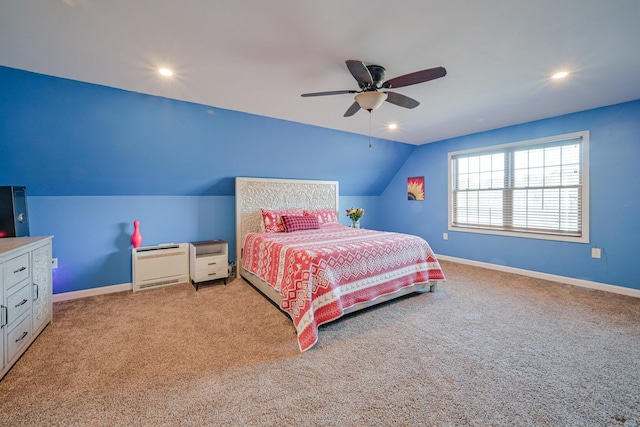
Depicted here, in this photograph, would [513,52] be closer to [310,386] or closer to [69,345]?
[310,386]

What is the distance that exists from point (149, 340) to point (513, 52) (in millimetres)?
3849

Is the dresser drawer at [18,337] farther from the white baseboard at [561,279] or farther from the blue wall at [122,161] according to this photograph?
the white baseboard at [561,279]

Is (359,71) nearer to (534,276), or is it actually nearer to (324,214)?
(324,214)

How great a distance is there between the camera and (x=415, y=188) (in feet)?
18.3

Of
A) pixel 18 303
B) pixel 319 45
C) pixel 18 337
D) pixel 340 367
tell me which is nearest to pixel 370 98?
pixel 319 45

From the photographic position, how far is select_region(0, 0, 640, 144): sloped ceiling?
1.60 metres

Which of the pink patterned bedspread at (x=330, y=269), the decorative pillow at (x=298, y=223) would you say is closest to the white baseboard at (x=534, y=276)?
the pink patterned bedspread at (x=330, y=269)

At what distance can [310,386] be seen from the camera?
5.63 feet

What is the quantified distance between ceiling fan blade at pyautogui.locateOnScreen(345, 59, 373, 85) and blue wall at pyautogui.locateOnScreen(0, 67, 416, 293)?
1887 mm

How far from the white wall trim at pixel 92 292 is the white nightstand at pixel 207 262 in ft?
2.65

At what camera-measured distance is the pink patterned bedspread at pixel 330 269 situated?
236cm

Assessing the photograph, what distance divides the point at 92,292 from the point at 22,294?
1453 mm

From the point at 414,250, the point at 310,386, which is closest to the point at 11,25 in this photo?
the point at 310,386

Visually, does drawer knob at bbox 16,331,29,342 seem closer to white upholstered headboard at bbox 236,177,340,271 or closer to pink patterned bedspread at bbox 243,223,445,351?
pink patterned bedspread at bbox 243,223,445,351
